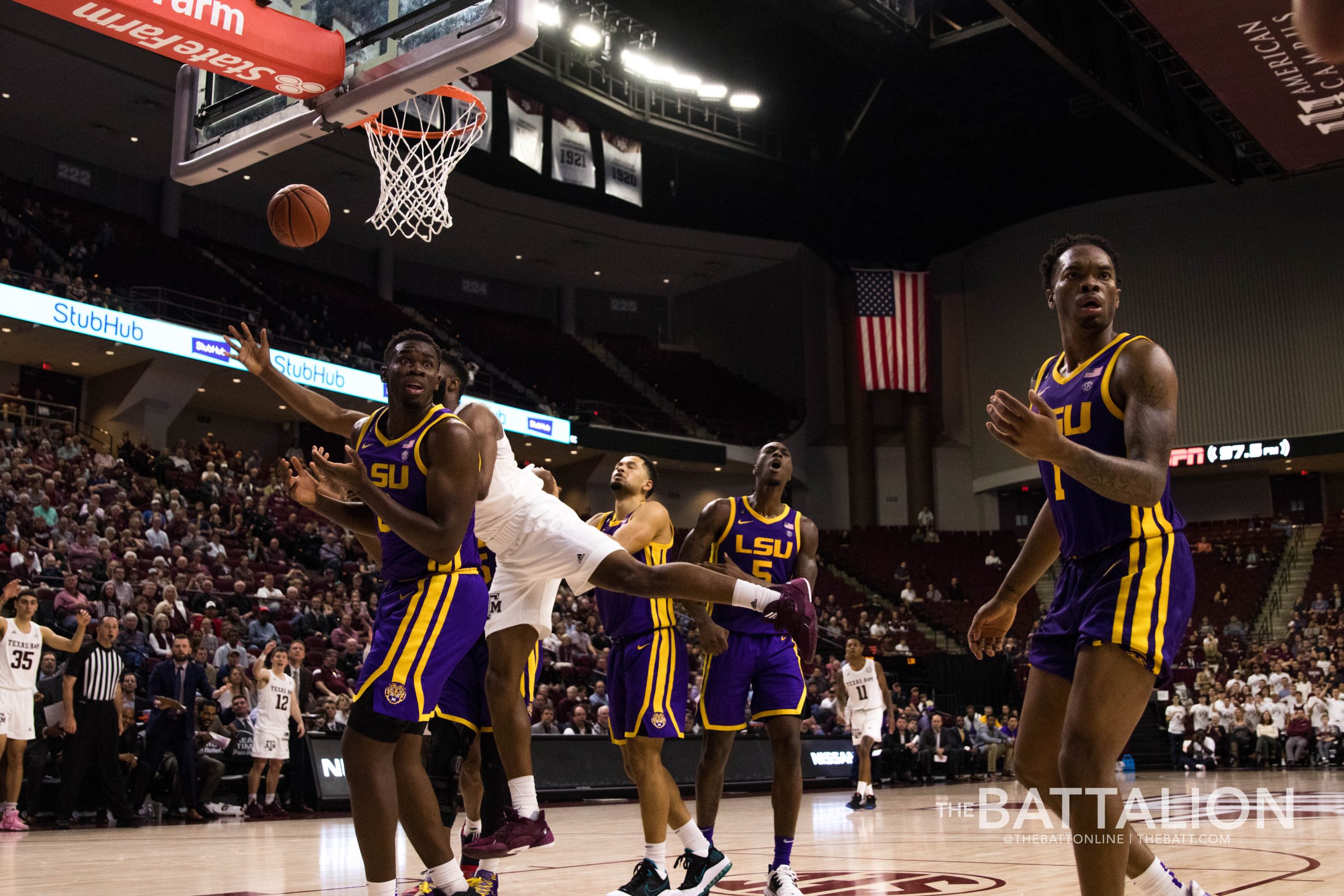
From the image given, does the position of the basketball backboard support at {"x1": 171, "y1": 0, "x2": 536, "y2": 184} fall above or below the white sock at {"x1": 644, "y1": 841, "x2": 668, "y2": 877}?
above

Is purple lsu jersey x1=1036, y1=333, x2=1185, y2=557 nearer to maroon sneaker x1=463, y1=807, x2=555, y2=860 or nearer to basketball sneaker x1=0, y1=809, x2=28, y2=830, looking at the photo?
maroon sneaker x1=463, y1=807, x2=555, y2=860

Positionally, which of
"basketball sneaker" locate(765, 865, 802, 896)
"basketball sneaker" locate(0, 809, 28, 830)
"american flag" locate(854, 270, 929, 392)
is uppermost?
"american flag" locate(854, 270, 929, 392)

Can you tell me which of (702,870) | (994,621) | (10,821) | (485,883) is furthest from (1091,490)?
(10,821)

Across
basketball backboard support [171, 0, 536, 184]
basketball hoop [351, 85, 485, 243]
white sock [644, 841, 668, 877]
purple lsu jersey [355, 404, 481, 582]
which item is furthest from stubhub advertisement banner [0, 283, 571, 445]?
purple lsu jersey [355, 404, 481, 582]

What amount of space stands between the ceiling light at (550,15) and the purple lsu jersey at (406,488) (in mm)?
22178

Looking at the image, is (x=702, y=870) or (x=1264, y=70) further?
(x=1264, y=70)

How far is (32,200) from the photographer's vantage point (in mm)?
25328

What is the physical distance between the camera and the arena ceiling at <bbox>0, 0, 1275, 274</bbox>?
74.7 ft

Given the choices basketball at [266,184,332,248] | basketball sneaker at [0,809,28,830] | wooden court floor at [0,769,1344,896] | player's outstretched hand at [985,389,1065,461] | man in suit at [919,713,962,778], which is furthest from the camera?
man in suit at [919,713,962,778]

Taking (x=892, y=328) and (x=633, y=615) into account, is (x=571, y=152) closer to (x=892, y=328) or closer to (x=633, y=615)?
(x=892, y=328)

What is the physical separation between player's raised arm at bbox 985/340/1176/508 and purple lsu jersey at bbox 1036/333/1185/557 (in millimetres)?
45

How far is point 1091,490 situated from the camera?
11.7 feet

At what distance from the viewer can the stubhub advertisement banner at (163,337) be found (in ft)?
69.3

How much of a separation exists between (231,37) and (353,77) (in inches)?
28.4
